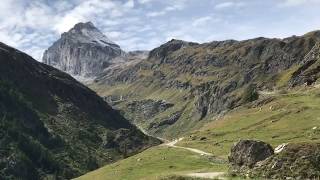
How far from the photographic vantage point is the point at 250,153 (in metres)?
46.6

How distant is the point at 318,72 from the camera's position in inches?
7190

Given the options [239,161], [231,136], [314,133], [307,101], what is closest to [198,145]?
[231,136]

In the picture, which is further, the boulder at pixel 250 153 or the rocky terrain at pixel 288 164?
the boulder at pixel 250 153

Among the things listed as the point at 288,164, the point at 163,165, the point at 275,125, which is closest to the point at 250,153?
the point at 288,164

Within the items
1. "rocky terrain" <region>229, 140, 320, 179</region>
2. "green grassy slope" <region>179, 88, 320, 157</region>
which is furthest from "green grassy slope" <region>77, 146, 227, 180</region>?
"rocky terrain" <region>229, 140, 320, 179</region>

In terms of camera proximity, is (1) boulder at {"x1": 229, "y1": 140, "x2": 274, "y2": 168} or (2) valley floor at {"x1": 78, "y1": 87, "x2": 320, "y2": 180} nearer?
(1) boulder at {"x1": 229, "y1": 140, "x2": 274, "y2": 168}

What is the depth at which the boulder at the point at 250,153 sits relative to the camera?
150 feet

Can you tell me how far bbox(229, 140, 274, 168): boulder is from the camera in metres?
45.8

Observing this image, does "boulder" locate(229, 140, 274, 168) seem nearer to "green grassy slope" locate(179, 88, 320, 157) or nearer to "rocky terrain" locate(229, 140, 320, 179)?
"rocky terrain" locate(229, 140, 320, 179)

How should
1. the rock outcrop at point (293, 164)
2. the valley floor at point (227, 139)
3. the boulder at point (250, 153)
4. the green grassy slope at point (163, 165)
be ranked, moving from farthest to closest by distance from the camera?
the valley floor at point (227, 139)
the green grassy slope at point (163, 165)
the boulder at point (250, 153)
the rock outcrop at point (293, 164)

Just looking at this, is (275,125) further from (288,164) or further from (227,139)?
(288,164)

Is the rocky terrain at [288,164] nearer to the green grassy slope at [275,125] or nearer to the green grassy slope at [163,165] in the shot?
the green grassy slope at [163,165]

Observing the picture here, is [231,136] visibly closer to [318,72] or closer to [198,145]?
[198,145]

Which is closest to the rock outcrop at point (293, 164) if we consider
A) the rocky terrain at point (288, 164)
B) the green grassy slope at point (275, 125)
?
the rocky terrain at point (288, 164)
